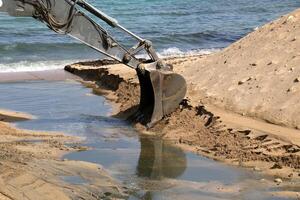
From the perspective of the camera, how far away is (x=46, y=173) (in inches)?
300

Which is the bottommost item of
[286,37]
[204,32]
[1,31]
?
[1,31]

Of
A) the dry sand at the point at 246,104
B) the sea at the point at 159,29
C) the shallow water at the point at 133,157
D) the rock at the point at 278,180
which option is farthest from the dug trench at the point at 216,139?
the sea at the point at 159,29

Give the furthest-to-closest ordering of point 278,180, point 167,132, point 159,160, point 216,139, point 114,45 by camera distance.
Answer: point 114,45, point 167,132, point 216,139, point 159,160, point 278,180

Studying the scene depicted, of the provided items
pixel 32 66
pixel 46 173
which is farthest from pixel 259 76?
pixel 32 66

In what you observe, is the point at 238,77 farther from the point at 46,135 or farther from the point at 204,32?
the point at 204,32

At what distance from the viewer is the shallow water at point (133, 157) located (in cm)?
745

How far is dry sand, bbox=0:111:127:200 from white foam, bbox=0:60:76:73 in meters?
9.14

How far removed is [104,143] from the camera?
9.94 m

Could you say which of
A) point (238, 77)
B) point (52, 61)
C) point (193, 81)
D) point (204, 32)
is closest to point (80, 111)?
point (193, 81)

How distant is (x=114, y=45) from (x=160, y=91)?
1.18m

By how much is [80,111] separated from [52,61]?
8.43 m

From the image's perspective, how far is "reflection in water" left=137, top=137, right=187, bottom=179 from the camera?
828 cm

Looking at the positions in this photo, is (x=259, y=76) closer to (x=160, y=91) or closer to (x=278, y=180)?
(x=160, y=91)

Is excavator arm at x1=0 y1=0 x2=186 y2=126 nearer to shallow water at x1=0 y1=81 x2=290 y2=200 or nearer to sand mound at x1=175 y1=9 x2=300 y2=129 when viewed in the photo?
shallow water at x1=0 y1=81 x2=290 y2=200
